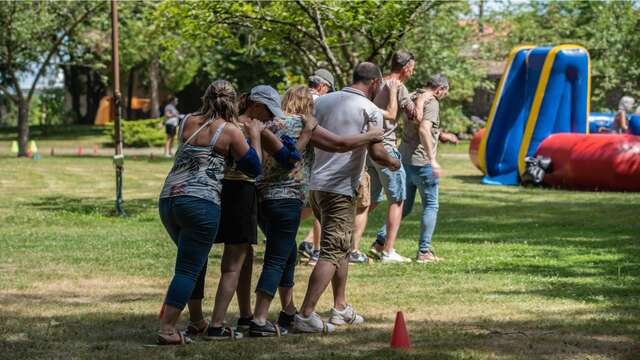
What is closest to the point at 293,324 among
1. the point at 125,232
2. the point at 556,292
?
the point at 556,292

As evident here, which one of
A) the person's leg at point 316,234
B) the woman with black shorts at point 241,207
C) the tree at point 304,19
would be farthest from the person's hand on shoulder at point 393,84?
the tree at point 304,19

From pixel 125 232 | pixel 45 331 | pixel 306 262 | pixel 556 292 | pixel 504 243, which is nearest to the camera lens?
pixel 45 331

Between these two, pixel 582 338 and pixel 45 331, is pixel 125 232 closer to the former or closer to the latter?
pixel 45 331

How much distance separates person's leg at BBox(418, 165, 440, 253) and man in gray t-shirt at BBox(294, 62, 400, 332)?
3352 millimetres

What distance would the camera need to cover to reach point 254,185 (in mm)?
7656

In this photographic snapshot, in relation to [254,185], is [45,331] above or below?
below

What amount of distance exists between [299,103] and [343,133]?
0.42 meters

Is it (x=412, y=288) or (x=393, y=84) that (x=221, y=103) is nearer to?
(x=412, y=288)

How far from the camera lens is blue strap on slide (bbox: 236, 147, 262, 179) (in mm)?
7223

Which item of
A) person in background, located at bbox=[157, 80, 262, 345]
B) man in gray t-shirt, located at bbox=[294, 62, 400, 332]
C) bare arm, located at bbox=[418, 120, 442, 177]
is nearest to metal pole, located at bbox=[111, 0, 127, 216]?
bare arm, located at bbox=[418, 120, 442, 177]

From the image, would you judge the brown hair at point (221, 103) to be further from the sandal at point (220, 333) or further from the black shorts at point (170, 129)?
the black shorts at point (170, 129)

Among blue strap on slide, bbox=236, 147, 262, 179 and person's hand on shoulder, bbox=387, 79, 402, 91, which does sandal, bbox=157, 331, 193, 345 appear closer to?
blue strap on slide, bbox=236, 147, 262, 179

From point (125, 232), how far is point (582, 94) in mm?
12365

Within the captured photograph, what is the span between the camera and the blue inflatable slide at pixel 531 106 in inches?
968
